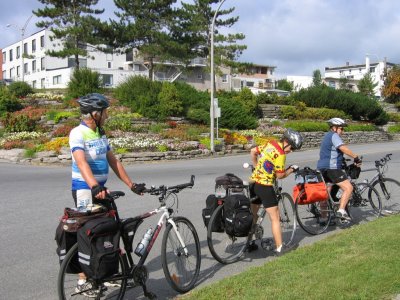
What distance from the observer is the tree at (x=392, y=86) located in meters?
59.4

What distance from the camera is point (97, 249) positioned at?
4.18 meters

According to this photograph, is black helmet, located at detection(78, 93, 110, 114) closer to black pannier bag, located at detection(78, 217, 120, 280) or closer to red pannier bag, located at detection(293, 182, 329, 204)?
black pannier bag, located at detection(78, 217, 120, 280)

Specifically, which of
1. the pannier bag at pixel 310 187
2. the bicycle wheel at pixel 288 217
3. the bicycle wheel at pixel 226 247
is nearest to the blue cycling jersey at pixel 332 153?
the pannier bag at pixel 310 187

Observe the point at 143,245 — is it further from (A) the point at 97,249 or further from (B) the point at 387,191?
(B) the point at 387,191

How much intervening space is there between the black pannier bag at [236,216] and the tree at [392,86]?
58.4 m

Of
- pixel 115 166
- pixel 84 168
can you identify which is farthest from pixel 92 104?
pixel 115 166

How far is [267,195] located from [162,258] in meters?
1.92

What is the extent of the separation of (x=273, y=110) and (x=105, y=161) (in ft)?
113

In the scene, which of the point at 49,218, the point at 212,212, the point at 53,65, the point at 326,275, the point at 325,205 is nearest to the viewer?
the point at 326,275

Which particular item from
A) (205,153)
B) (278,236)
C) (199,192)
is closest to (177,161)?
(205,153)

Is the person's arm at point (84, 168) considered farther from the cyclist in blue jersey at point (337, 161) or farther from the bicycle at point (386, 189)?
the bicycle at point (386, 189)

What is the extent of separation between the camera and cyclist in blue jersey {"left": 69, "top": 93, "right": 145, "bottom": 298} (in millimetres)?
4454

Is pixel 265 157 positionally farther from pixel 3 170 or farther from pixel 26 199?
pixel 3 170

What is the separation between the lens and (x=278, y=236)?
6.36 m
